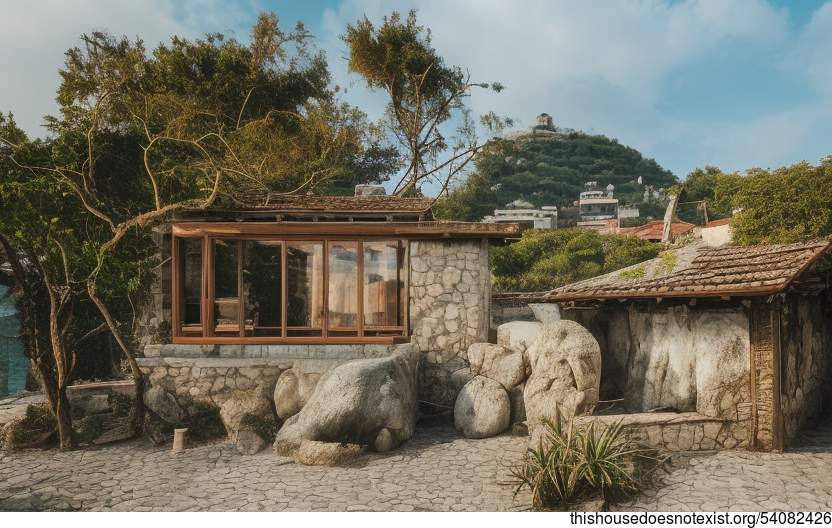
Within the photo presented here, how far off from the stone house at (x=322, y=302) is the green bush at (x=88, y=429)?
1.40 metres

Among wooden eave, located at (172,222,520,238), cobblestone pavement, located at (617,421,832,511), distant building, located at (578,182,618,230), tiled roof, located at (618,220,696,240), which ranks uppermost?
distant building, located at (578,182,618,230)

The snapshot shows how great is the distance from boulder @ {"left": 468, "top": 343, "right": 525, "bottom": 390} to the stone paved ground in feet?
4.35

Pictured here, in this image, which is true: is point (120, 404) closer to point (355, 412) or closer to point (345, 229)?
point (355, 412)

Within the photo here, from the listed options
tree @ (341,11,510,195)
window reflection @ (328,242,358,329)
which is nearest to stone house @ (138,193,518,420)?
window reflection @ (328,242,358,329)

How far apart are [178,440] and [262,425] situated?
1.41 metres

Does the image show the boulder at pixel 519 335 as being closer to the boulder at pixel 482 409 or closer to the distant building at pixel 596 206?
the boulder at pixel 482 409

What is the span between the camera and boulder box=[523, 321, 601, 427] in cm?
799

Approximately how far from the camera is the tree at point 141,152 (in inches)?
360

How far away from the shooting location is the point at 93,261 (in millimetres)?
9469

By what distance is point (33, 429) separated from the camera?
890 centimetres

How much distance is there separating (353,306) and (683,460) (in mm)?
8172

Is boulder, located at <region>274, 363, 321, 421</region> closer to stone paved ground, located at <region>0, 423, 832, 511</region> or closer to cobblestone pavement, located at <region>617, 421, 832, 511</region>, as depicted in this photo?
stone paved ground, located at <region>0, 423, 832, 511</region>

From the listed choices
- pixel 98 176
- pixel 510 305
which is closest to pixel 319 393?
pixel 98 176

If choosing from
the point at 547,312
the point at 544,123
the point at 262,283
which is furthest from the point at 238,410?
the point at 544,123
